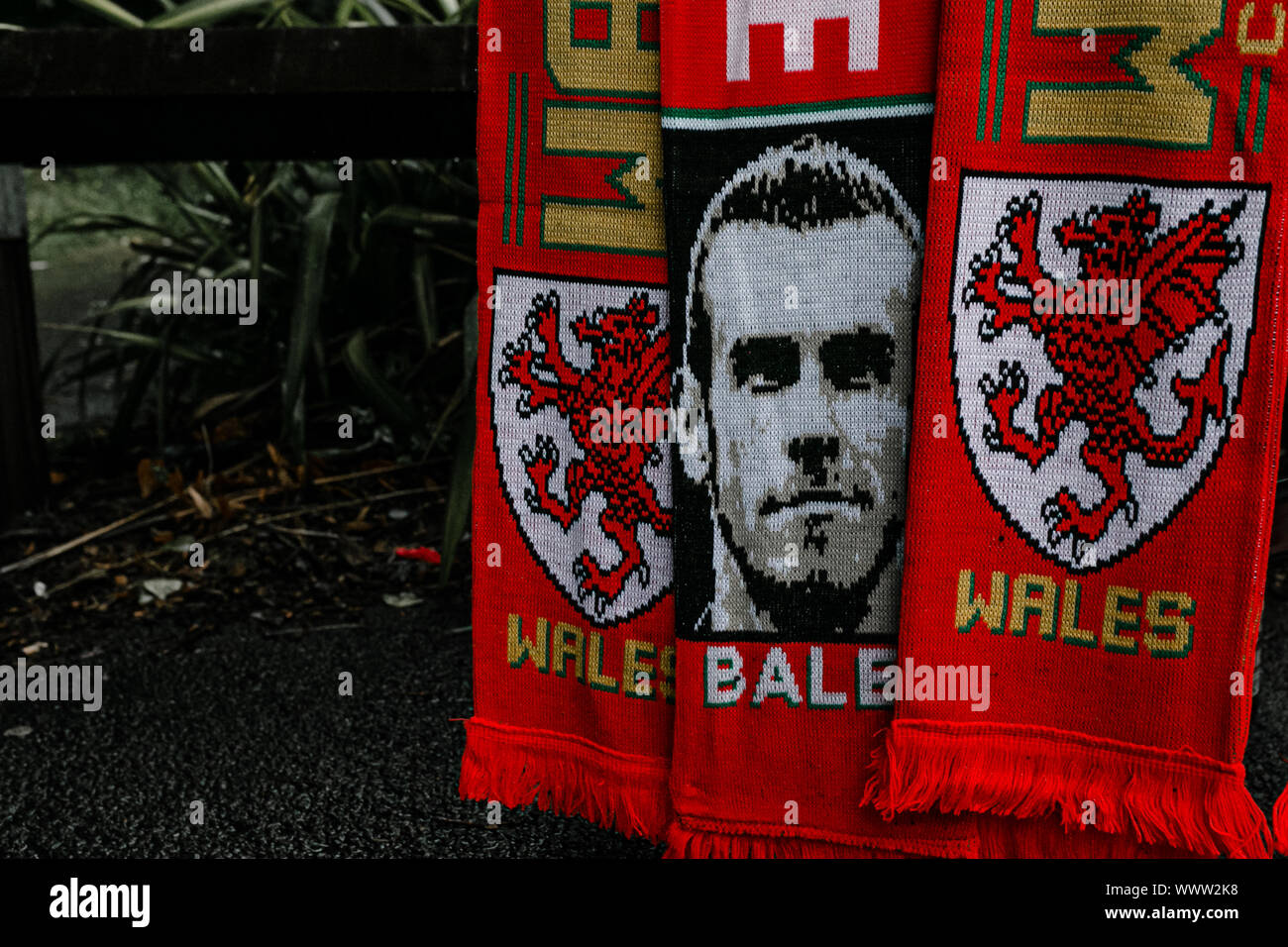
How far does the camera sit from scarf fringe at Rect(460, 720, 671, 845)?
113 centimetres

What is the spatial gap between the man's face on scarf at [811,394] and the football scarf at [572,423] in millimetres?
70

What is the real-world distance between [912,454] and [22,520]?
6.66 ft

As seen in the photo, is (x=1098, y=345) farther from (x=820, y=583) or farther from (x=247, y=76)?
(x=247, y=76)

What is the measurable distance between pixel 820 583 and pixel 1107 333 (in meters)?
0.33

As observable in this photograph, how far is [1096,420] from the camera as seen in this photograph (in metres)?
0.99

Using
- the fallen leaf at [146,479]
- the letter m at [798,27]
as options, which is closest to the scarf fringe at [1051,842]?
the letter m at [798,27]

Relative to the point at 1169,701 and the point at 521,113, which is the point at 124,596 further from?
the point at 1169,701

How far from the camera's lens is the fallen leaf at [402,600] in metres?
2.08

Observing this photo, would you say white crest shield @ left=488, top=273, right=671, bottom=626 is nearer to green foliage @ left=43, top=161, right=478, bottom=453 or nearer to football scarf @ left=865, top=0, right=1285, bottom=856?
football scarf @ left=865, top=0, right=1285, bottom=856

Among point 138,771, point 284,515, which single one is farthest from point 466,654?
point 284,515

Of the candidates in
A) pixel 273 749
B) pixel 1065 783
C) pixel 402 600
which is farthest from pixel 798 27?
pixel 402 600

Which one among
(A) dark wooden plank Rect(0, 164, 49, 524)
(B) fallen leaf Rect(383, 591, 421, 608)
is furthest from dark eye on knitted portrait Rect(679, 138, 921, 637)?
(A) dark wooden plank Rect(0, 164, 49, 524)

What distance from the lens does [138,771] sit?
4.96 ft

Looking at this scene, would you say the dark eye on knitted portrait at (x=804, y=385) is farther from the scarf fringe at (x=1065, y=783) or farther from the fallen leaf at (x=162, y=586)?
the fallen leaf at (x=162, y=586)
